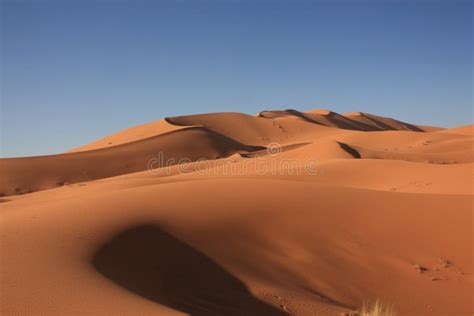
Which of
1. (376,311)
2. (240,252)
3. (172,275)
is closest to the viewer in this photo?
(376,311)

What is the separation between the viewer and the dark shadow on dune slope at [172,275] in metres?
6.05

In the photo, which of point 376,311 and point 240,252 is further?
point 240,252

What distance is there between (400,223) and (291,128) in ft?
132

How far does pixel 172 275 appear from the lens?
22.6 feet

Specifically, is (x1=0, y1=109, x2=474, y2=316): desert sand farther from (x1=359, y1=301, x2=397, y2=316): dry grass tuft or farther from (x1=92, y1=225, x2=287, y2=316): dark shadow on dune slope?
A: (x1=359, y1=301, x2=397, y2=316): dry grass tuft

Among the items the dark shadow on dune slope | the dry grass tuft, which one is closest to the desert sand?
the dark shadow on dune slope

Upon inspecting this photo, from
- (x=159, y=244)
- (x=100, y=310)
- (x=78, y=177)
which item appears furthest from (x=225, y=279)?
(x=78, y=177)

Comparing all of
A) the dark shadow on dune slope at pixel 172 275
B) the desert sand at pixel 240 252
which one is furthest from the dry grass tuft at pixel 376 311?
the dark shadow on dune slope at pixel 172 275

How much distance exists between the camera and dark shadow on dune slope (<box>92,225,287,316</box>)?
6.05m

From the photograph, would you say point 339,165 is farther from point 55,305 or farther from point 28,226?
point 55,305

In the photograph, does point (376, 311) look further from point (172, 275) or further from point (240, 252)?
point (240, 252)

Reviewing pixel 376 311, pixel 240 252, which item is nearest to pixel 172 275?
pixel 240 252

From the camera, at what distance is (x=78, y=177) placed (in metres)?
26.7

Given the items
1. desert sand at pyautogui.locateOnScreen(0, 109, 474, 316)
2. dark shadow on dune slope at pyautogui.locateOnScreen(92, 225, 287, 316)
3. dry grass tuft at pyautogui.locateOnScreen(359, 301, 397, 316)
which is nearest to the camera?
dry grass tuft at pyautogui.locateOnScreen(359, 301, 397, 316)
